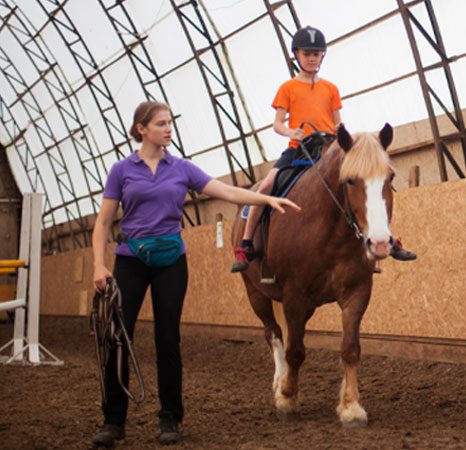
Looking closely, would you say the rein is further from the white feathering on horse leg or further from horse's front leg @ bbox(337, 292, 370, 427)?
the white feathering on horse leg

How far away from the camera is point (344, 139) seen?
483cm

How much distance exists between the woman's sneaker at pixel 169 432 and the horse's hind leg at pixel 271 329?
146 centimetres

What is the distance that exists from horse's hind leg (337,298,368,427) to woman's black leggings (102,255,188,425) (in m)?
0.95

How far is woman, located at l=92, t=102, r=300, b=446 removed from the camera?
459cm

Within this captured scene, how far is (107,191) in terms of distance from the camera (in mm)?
4703

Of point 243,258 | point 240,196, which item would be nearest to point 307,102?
point 243,258

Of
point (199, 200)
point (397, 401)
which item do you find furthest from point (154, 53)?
point (397, 401)

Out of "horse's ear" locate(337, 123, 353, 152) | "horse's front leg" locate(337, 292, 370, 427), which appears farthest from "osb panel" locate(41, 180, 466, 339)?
"horse's ear" locate(337, 123, 353, 152)

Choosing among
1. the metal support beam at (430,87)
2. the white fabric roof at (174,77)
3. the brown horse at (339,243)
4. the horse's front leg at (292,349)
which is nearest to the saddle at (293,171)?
the brown horse at (339,243)

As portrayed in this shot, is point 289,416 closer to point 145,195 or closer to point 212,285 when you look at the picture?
point 145,195

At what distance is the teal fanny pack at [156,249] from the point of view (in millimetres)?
4551

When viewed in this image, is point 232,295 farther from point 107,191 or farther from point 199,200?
point 107,191

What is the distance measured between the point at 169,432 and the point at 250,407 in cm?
156

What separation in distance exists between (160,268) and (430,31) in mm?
6617
